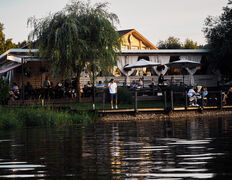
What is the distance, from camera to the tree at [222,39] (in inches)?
1264

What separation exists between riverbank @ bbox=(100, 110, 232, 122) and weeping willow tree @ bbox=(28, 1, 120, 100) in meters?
5.61

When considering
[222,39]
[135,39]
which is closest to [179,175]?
[222,39]

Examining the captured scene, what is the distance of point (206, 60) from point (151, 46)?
470 inches

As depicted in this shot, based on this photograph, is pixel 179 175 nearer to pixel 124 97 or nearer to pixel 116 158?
pixel 116 158

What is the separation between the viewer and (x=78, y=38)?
83.5 ft

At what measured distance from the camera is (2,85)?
2272 centimetres

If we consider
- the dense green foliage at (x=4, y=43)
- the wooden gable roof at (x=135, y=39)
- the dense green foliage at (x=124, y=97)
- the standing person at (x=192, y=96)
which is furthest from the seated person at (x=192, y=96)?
the dense green foliage at (x=4, y=43)

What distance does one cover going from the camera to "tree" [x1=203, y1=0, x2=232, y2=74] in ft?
105

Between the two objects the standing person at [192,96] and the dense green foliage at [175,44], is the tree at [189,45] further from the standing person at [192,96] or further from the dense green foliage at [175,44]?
the standing person at [192,96]

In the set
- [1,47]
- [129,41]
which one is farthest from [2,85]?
[1,47]

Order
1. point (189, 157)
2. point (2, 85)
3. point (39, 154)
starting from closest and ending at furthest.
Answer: point (189, 157), point (39, 154), point (2, 85)

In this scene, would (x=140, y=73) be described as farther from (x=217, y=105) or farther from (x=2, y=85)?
(x=2, y=85)

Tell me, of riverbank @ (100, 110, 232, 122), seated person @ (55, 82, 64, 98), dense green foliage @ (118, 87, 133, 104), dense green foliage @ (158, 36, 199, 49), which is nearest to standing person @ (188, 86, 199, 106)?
riverbank @ (100, 110, 232, 122)

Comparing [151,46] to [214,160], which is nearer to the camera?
[214,160]
